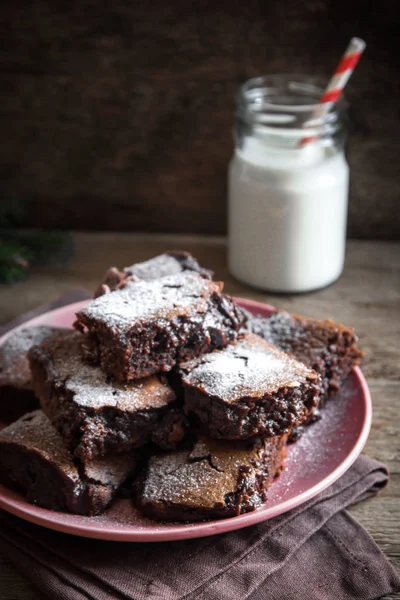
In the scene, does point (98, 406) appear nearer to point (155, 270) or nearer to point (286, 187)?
point (155, 270)

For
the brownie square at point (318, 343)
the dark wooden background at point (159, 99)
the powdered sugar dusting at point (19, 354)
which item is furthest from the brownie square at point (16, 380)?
the dark wooden background at point (159, 99)

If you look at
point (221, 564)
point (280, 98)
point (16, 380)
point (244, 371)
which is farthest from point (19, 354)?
point (280, 98)

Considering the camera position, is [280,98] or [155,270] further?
[280,98]

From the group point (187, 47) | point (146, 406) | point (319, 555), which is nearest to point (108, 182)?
point (187, 47)

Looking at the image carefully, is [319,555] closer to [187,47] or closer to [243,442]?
[243,442]

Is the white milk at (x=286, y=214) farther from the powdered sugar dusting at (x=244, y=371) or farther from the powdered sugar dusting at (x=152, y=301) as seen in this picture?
the powdered sugar dusting at (x=244, y=371)

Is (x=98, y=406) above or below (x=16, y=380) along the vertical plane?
above
